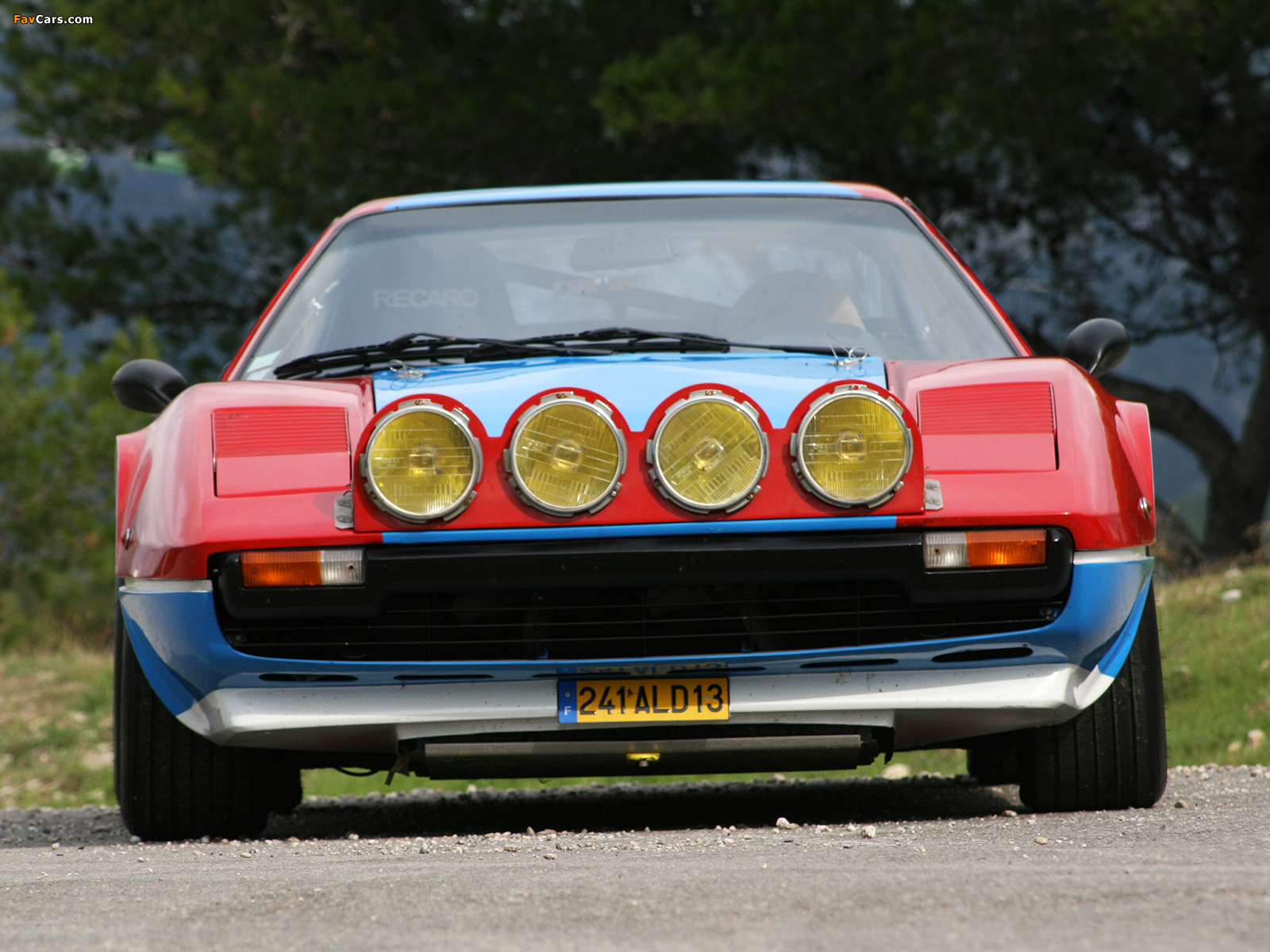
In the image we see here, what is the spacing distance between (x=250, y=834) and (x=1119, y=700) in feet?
6.61

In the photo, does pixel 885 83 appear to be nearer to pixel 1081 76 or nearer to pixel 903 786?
pixel 1081 76

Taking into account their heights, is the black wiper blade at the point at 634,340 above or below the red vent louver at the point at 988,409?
above

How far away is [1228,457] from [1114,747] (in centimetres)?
1058

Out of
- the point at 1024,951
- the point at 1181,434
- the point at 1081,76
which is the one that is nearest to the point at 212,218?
the point at 1081,76

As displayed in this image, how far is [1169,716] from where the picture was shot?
5906 millimetres

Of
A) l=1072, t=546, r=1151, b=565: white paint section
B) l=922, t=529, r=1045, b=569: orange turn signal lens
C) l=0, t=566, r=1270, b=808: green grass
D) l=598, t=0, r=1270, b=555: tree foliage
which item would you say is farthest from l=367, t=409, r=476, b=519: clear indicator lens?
l=598, t=0, r=1270, b=555: tree foliage

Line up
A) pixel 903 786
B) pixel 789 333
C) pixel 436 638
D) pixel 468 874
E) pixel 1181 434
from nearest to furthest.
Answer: pixel 468 874
pixel 436 638
pixel 789 333
pixel 903 786
pixel 1181 434

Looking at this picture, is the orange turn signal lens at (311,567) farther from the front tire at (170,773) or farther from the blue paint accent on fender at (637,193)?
the blue paint accent on fender at (637,193)

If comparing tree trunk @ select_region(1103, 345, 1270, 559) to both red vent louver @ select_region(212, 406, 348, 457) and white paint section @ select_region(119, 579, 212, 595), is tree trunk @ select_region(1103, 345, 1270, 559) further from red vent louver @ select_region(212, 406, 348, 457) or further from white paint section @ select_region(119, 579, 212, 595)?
white paint section @ select_region(119, 579, 212, 595)

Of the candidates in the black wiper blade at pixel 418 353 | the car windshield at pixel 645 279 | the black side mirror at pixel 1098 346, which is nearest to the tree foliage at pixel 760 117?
the car windshield at pixel 645 279

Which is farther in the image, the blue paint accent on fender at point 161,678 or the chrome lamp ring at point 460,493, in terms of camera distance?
the blue paint accent on fender at point 161,678

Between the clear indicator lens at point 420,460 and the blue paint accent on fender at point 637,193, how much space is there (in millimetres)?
1348

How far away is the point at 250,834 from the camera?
11.5 feet

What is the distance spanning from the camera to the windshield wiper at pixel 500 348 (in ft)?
11.4
